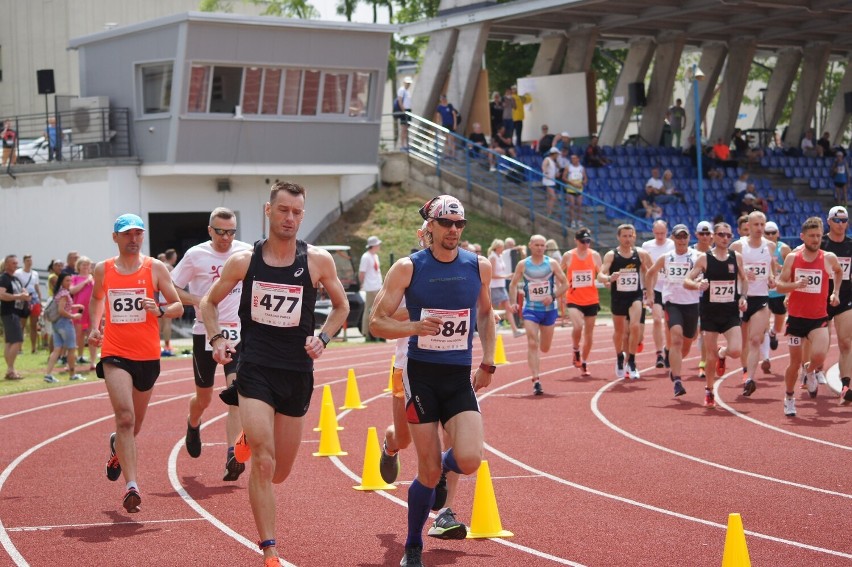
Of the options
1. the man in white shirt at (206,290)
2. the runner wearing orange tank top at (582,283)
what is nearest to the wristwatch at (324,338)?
the man in white shirt at (206,290)

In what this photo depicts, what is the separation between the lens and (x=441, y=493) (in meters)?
8.98

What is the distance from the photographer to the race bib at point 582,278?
19.2 metres

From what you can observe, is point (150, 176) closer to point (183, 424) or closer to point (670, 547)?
point (183, 424)

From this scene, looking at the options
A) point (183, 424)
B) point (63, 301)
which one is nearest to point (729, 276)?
point (183, 424)

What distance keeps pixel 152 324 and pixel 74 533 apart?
1830mm

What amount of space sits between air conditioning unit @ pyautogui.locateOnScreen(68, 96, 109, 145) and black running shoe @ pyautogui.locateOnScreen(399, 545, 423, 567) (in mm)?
29679

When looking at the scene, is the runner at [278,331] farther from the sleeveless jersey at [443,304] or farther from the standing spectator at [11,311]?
the standing spectator at [11,311]

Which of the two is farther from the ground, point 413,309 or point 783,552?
point 413,309

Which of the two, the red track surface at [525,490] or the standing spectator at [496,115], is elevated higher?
the standing spectator at [496,115]

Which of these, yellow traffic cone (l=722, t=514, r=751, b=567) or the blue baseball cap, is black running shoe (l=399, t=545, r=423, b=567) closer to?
yellow traffic cone (l=722, t=514, r=751, b=567)

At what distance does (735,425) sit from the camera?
14.2m

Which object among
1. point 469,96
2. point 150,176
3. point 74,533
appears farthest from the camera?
point 469,96

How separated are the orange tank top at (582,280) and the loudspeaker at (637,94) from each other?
2526 cm

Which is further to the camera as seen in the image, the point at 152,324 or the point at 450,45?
the point at 450,45
